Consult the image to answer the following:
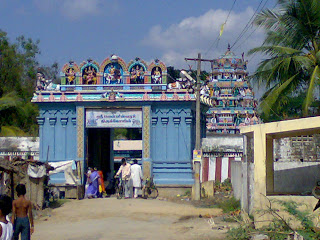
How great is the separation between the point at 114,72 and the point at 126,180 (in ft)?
15.6

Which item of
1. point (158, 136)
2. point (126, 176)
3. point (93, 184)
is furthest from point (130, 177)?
point (158, 136)

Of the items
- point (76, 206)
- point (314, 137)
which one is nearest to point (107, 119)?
point (76, 206)

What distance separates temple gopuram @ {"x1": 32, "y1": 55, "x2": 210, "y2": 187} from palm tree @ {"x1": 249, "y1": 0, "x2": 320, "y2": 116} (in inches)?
176

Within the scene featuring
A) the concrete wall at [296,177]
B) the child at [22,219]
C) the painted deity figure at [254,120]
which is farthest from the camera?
the painted deity figure at [254,120]

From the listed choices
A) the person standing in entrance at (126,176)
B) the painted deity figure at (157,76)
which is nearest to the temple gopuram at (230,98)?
the painted deity figure at (157,76)

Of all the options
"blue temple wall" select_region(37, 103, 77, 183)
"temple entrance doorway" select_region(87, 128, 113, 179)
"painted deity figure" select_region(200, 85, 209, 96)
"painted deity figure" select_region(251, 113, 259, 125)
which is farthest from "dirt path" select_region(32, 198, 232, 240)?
"painted deity figure" select_region(251, 113, 259, 125)

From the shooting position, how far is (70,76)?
2272cm

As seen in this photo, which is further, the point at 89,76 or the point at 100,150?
the point at 100,150

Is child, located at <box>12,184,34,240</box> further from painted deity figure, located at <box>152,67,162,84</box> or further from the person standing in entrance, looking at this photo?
painted deity figure, located at <box>152,67,162,84</box>

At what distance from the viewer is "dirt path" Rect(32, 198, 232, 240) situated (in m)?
12.7

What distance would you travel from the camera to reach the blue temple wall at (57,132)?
22281 mm

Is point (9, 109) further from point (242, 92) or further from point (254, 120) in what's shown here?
point (242, 92)

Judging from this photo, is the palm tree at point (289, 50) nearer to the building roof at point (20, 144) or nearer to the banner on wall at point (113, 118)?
the banner on wall at point (113, 118)

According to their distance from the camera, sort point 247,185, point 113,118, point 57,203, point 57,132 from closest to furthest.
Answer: point 247,185 → point 57,203 → point 113,118 → point 57,132
